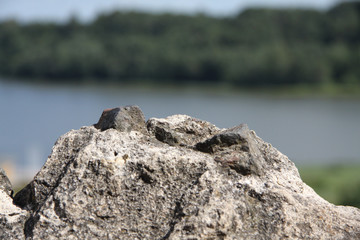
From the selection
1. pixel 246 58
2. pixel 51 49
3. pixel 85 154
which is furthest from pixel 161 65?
pixel 85 154

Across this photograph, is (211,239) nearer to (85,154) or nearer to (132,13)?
(85,154)

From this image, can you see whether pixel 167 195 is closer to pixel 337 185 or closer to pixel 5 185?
pixel 5 185

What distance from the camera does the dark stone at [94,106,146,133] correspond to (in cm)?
262

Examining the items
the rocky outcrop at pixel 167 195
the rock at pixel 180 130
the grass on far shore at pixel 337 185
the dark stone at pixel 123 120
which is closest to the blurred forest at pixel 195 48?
the grass on far shore at pixel 337 185

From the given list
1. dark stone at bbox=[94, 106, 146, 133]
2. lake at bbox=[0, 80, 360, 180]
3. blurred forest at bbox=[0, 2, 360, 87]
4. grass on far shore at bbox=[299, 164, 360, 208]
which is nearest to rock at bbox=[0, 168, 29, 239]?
dark stone at bbox=[94, 106, 146, 133]

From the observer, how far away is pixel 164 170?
7.80 feet

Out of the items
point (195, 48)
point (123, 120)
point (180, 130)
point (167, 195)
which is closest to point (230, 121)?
point (180, 130)

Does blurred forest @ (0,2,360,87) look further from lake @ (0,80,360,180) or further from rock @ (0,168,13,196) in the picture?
rock @ (0,168,13,196)

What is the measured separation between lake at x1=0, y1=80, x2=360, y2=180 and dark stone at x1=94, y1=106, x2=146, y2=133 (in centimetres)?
1678

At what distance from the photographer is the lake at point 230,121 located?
31.1 m

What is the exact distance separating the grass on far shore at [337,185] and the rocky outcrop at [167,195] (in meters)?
Answer: 10.3

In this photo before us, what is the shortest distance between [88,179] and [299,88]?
72.1 metres

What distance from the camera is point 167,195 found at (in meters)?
2.33

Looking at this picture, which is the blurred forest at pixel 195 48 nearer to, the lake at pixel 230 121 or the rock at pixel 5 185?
the lake at pixel 230 121
